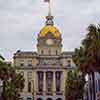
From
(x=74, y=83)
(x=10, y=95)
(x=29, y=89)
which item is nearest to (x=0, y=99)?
(x=10, y=95)

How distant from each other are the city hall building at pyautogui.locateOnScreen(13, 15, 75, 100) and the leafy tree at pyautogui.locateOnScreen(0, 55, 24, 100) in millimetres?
41757

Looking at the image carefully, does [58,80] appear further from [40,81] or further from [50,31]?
[50,31]

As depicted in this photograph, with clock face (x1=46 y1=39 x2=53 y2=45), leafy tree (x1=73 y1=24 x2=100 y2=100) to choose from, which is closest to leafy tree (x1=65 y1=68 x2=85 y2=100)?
leafy tree (x1=73 y1=24 x2=100 y2=100)

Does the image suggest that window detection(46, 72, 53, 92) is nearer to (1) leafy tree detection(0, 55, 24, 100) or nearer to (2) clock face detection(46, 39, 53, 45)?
(2) clock face detection(46, 39, 53, 45)

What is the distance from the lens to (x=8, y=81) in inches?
4400

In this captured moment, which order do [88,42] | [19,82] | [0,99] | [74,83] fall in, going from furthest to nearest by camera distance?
[19,82] < [74,83] < [0,99] < [88,42]

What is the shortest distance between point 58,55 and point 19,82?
47993 mm

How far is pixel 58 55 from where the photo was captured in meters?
168

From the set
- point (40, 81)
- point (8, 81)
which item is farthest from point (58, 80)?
point (8, 81)

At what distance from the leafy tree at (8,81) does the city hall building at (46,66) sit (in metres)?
41.8

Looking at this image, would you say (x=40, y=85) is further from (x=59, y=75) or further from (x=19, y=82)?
(x=19, y=82)

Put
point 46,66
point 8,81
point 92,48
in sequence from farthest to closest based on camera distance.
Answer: point 46,66
point 8,81
point 92,48

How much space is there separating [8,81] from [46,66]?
5526 cm

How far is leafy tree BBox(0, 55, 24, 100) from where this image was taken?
8778cm
